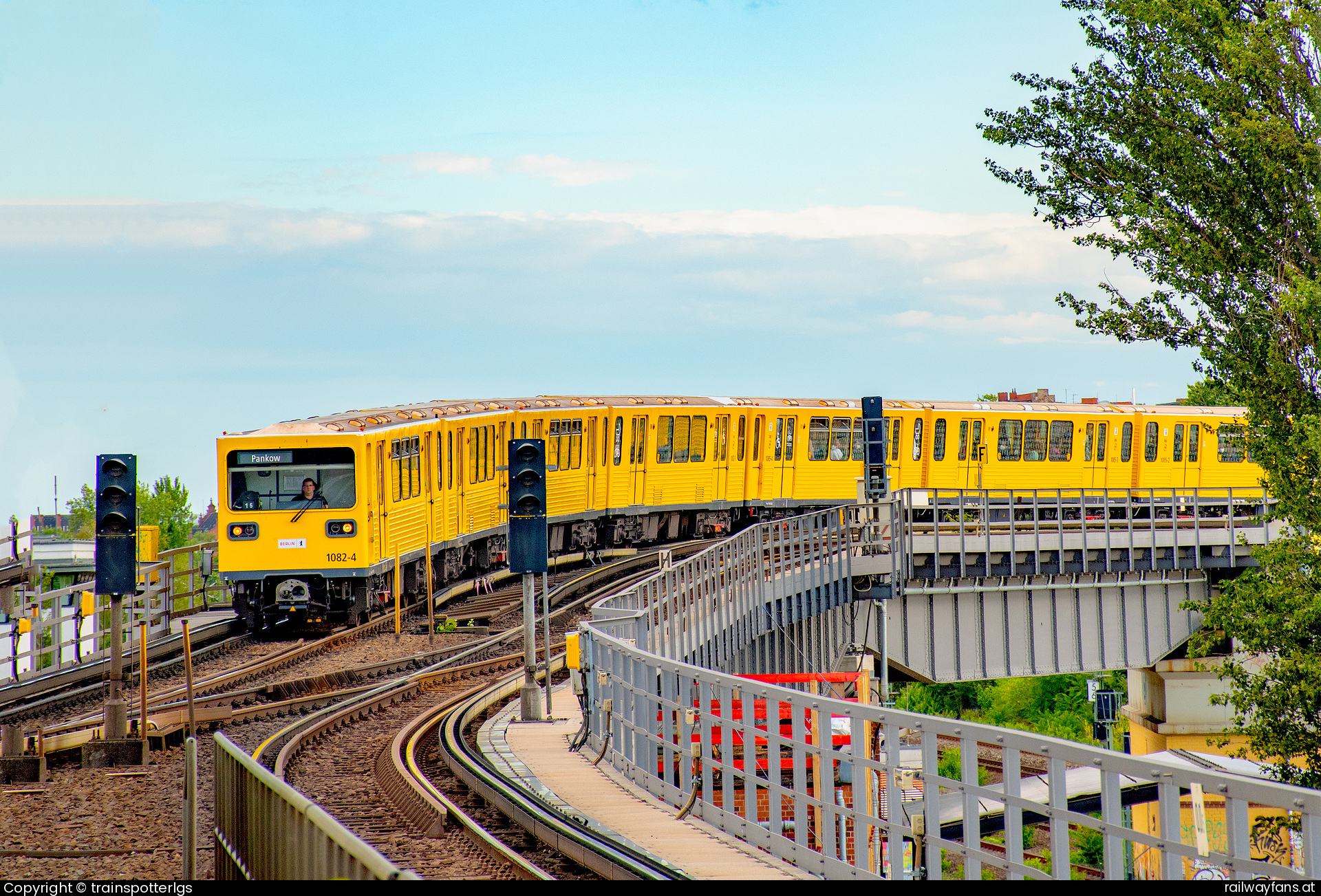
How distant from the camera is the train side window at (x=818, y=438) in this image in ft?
111

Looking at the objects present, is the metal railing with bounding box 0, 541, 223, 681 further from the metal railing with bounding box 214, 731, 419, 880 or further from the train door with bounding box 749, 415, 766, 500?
the train door with bounding box 749, 415, 766, 500

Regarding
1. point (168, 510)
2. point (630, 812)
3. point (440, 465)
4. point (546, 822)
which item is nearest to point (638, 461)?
Answer: point (440, 465)

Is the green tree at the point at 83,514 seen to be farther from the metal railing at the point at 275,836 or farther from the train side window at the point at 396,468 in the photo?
the metal railing at the point at 275,836

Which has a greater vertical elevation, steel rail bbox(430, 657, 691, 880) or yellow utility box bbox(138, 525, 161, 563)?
→ yellow utility box bbox(138, 525, 161, 563)

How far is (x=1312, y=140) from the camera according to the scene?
16281 millimetres

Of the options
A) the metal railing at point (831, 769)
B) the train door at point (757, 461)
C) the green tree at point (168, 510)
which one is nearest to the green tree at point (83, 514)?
the green tree at point (168, 510)

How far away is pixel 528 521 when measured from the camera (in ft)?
48.3

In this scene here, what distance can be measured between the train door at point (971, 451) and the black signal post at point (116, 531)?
77.9ft

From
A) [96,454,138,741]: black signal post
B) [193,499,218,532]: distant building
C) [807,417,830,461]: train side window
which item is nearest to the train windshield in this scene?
[96,454,138,741]: black signal post

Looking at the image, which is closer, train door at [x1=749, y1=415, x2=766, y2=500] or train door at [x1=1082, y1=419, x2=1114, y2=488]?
train door at [x1=749, y1=415, x2=766, y2=500]

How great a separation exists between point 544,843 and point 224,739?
3.08 m

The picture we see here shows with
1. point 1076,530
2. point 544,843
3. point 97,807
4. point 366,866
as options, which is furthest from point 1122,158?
point 366,866

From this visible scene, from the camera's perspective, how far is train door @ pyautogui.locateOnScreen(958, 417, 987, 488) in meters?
34.7

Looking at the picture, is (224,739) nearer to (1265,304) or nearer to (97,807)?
(97,807)
